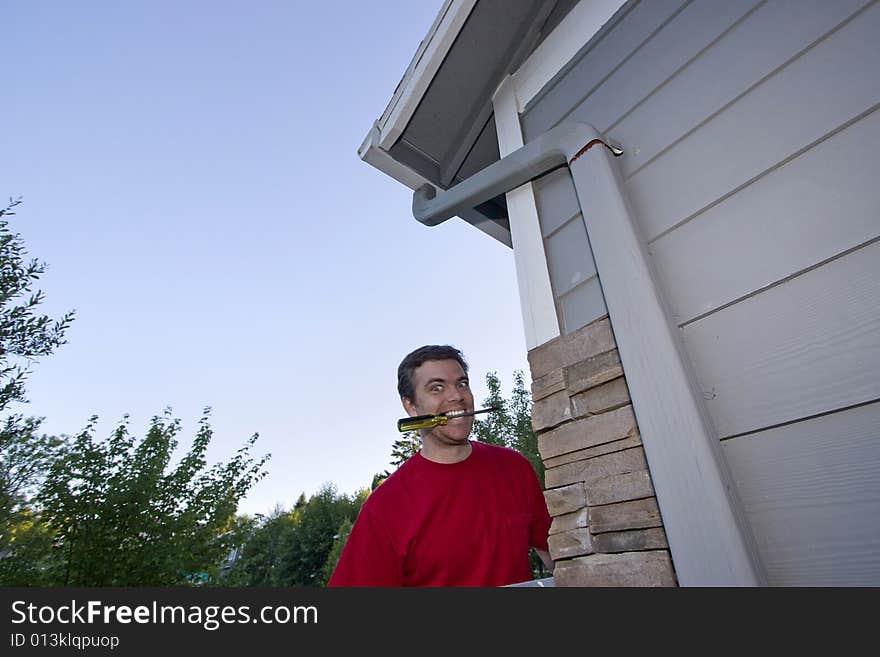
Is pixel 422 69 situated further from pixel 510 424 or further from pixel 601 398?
pixel 510 424

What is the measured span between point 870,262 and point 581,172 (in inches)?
27.4

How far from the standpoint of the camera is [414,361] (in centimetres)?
215

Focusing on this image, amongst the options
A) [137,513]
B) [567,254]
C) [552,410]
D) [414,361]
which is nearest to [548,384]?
[552,410]

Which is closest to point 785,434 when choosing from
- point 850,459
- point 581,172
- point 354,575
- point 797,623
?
point 850,459

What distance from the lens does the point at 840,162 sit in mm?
808

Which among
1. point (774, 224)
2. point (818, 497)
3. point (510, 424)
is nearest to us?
point (818, 497)

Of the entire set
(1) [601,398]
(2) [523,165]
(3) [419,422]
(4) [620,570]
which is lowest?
(4) [620,570]

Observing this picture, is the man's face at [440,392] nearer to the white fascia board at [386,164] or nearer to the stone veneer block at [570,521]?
the white fascia board at [386,164]

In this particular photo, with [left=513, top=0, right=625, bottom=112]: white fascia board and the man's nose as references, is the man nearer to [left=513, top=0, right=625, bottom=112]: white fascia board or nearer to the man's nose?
the man's nose

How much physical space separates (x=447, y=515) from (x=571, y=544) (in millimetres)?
748

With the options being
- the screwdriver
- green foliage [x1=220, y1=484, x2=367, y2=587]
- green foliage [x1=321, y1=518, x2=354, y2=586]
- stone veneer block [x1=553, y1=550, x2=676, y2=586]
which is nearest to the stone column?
stone veneer block [x1=553, y1=550, x2=676, y2=586]

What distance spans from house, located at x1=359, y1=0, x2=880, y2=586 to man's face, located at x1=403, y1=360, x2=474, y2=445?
31.4 inches

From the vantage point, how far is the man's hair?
2123 mm

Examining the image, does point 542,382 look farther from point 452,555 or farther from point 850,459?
point 452,555
